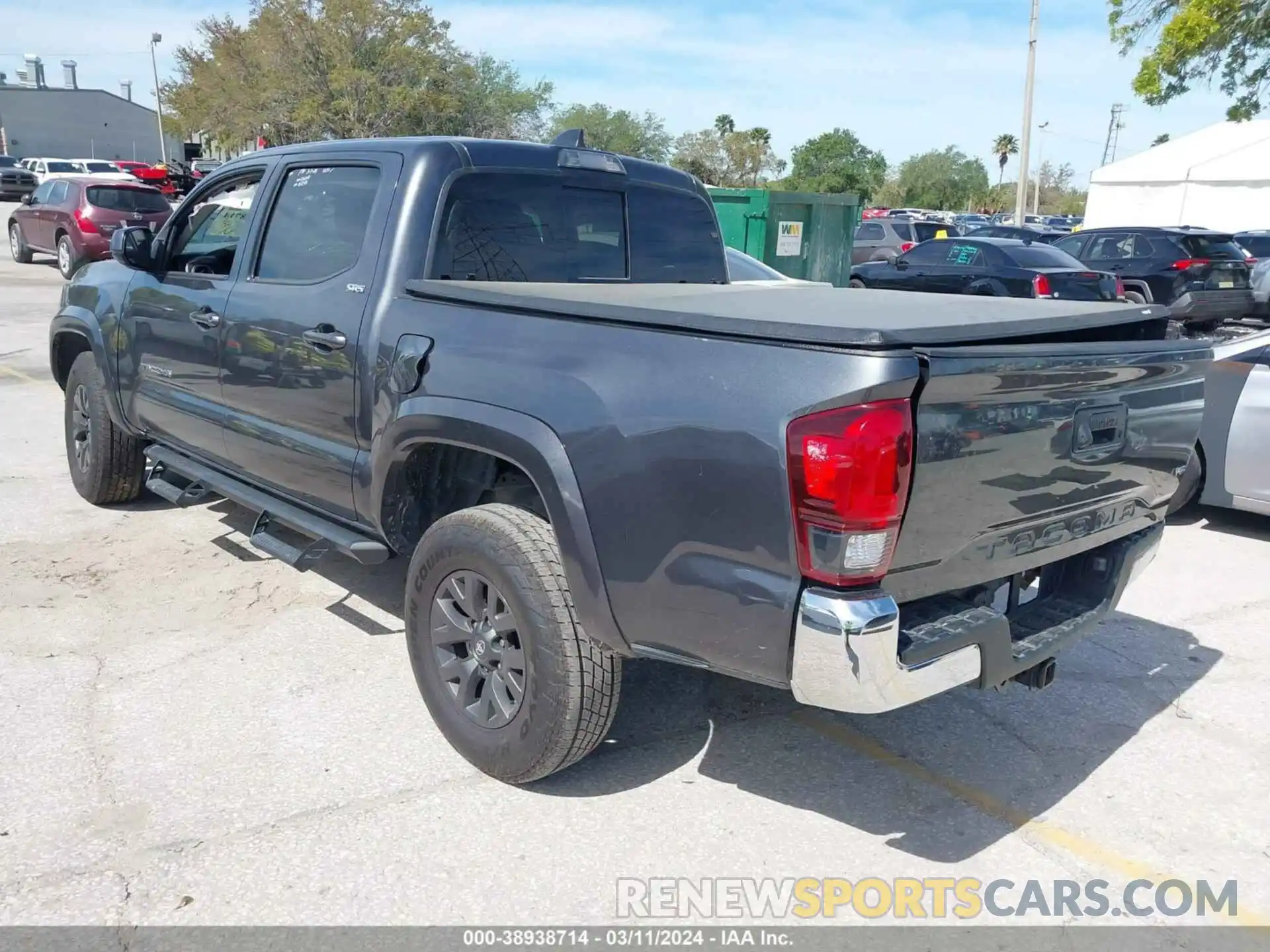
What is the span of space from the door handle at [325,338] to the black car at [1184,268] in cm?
1300

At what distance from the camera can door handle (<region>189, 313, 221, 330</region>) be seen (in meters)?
4.42

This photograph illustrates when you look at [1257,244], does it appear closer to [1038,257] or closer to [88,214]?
[1038,257]

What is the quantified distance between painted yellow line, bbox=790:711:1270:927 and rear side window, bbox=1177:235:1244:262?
1405 cm

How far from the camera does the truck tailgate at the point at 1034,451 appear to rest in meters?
2.60

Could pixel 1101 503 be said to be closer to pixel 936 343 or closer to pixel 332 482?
pixel 936 343

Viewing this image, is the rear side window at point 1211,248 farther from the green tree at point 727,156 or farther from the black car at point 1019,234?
the green tree at point 727,156

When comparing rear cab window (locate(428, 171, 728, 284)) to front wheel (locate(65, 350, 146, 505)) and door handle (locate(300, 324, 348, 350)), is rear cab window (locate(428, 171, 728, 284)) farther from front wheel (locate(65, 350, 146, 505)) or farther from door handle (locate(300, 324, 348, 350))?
front wheel (locate(65, 350, 146, 505))

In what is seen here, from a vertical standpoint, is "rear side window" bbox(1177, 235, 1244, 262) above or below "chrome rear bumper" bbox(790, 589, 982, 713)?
above

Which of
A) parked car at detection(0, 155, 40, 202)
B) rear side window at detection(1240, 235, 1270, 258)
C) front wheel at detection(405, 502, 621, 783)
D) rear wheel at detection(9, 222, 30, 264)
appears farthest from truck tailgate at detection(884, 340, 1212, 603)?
parked car at detection(0, 155, 40, 202)

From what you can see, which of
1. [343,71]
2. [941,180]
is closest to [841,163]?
[941,180]

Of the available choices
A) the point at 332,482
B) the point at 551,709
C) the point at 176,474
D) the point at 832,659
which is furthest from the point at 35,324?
the point at 832,659

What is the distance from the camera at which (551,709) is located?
10.1 ft

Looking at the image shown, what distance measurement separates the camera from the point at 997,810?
335cm

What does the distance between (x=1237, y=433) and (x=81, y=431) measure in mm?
6710
